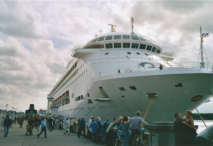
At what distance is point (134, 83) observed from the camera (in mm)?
17047

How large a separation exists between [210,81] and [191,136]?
10729 millimetres

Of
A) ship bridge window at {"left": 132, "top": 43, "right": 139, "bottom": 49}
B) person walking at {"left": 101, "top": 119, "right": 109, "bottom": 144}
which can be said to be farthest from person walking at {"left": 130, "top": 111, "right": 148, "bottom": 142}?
ship bridge window at {"left": 132, "top": 43, "right": 139, "bottom": 49}

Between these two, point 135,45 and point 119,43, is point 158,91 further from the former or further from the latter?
point 119,43

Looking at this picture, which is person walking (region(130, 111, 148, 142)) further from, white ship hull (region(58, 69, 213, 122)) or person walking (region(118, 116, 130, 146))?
white ship hull (region(58, 69, 213, 122))

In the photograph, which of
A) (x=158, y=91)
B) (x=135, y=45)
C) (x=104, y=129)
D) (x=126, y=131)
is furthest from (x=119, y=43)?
(x=126, y=131)

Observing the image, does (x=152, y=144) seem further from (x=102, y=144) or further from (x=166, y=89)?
(x=166, y=89)

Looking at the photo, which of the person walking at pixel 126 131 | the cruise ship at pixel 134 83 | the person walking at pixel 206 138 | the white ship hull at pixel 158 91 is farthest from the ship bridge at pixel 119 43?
the person walking at pixel 206 138

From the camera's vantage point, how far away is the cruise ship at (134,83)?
15.9 m

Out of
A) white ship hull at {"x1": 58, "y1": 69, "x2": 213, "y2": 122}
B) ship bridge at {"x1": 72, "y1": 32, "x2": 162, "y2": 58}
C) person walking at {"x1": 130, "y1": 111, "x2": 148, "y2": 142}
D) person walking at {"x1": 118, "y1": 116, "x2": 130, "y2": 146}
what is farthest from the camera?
ship bridge at {"x1": 72, "y1": 32, "x2": 162, "y2": 58}

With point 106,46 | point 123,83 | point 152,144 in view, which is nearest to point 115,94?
point 123,83

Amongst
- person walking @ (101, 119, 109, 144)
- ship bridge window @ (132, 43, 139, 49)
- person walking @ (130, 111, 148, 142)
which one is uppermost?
ship bridge window @ (132, 43, 139, 49)

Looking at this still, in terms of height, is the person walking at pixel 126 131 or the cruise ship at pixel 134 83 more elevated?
the cruise ship at pixel 134 83

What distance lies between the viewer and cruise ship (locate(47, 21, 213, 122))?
52.2ft

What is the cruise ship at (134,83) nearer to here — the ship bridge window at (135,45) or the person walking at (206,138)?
the ship bridge window at (135,45)
